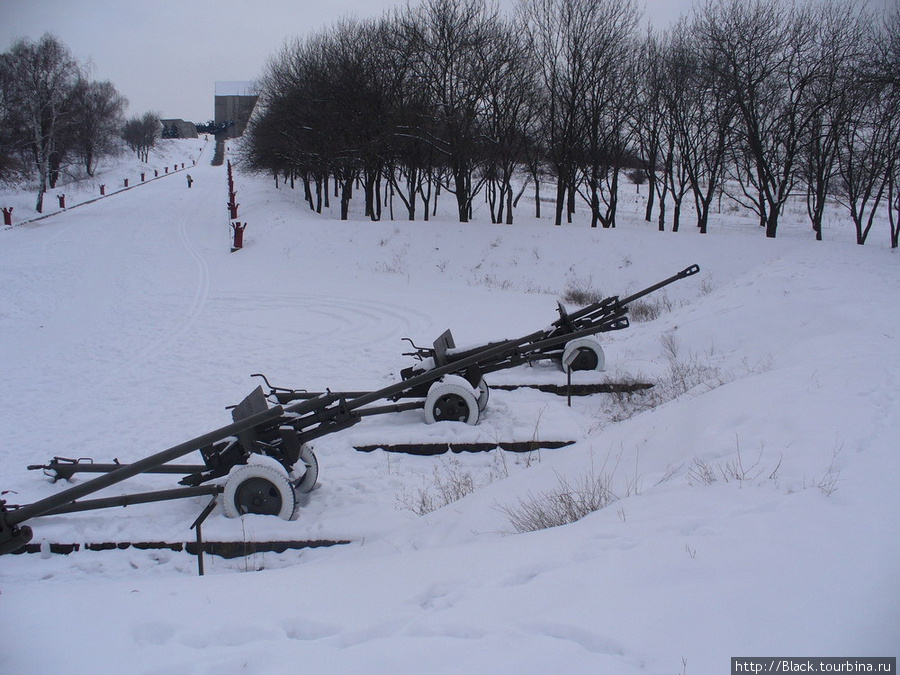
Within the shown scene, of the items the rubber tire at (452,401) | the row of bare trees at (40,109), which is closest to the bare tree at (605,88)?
the rubber tire at (452,401)

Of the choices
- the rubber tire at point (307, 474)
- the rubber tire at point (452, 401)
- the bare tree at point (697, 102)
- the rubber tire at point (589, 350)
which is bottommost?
the rubber tire at point (307, 474)

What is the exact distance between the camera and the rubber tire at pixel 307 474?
18.6 feet

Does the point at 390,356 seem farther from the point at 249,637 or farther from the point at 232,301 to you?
the point at 249,637

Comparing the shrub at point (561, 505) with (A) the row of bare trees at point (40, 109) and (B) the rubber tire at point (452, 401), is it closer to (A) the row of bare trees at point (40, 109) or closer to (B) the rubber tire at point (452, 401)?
(B) the rubber tire at point (452, 401)

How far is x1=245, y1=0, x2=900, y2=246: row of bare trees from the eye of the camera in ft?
69.8

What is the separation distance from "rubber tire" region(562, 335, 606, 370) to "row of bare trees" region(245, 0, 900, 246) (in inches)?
699

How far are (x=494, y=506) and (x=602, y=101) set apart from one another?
82.1 feet

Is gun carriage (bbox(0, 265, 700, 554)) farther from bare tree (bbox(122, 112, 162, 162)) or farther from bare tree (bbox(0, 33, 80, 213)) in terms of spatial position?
bare tree (bbox(122, 112, 162, 162))

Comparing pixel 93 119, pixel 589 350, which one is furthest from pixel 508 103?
pixel 93 119

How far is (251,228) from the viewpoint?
26.6m

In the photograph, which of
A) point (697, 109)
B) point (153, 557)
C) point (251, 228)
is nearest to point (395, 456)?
point (153, 557)

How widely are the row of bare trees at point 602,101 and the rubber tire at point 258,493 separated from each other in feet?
72.0

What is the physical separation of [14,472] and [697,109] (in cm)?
2703

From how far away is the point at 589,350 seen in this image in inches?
349
